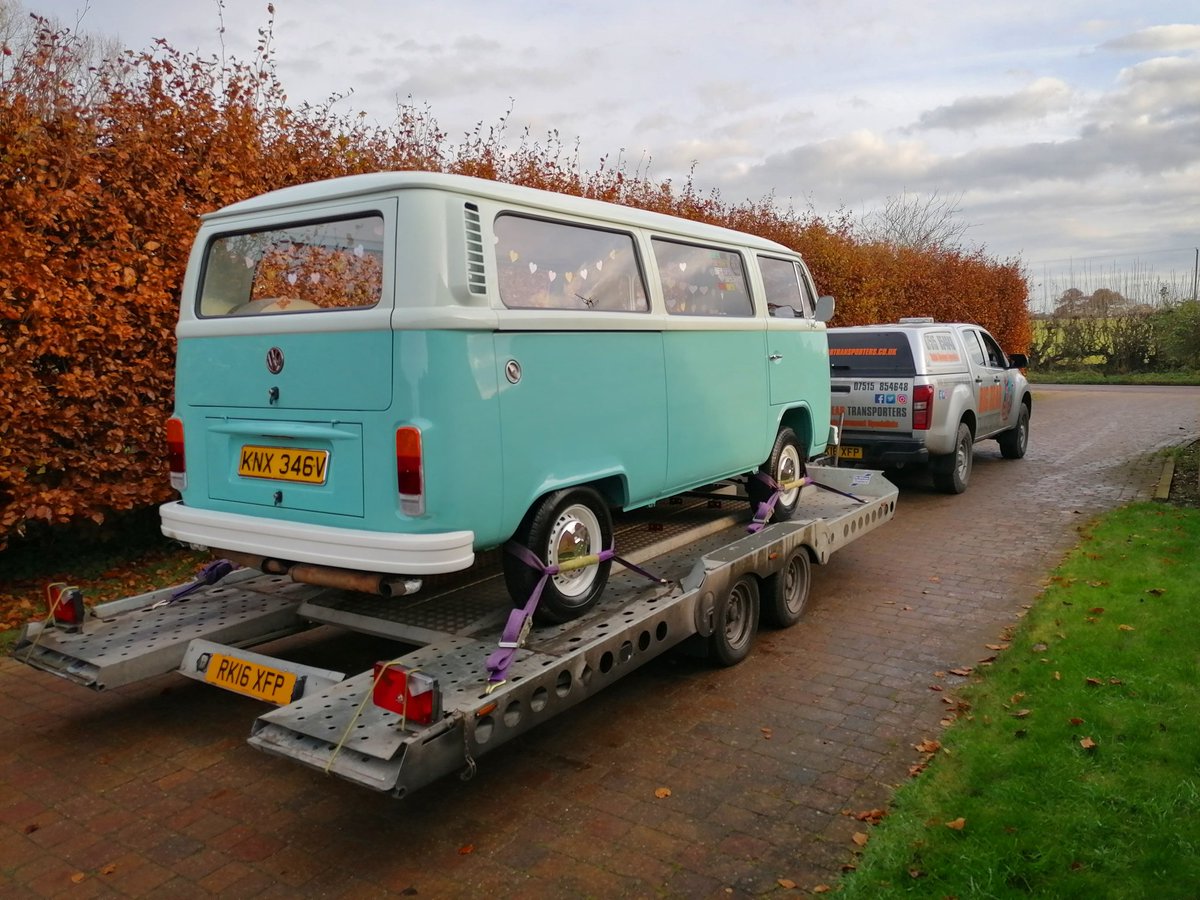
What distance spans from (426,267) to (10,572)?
5.44 meters

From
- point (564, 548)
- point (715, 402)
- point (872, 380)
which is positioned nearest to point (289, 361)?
point (564, 548)

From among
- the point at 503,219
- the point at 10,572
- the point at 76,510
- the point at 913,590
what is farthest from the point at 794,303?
the point at 10,572

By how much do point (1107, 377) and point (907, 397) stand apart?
82.3 feet

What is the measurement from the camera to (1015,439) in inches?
524

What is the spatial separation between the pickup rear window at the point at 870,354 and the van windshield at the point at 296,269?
710 cm

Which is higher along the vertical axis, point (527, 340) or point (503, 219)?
point (503, 219)

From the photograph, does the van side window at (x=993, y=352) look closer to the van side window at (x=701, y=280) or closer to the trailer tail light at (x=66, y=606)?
the van side window at (x=701, y=280)

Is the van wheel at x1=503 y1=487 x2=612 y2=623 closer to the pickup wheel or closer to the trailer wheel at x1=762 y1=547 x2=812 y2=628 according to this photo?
the trailer wheel at x1=762 y1=547 x2=812 y2=628

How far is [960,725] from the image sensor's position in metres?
4.43

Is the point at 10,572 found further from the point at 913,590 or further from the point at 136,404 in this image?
the point at 913,590

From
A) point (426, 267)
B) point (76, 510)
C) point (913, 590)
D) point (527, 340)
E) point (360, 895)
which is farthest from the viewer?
point (913, 590)

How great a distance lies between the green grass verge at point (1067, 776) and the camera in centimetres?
317

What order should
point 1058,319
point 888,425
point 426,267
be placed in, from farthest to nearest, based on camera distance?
point 1058,319 → point 888,425 → point 426,267

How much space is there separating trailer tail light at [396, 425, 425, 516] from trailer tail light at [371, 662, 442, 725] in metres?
0.68
